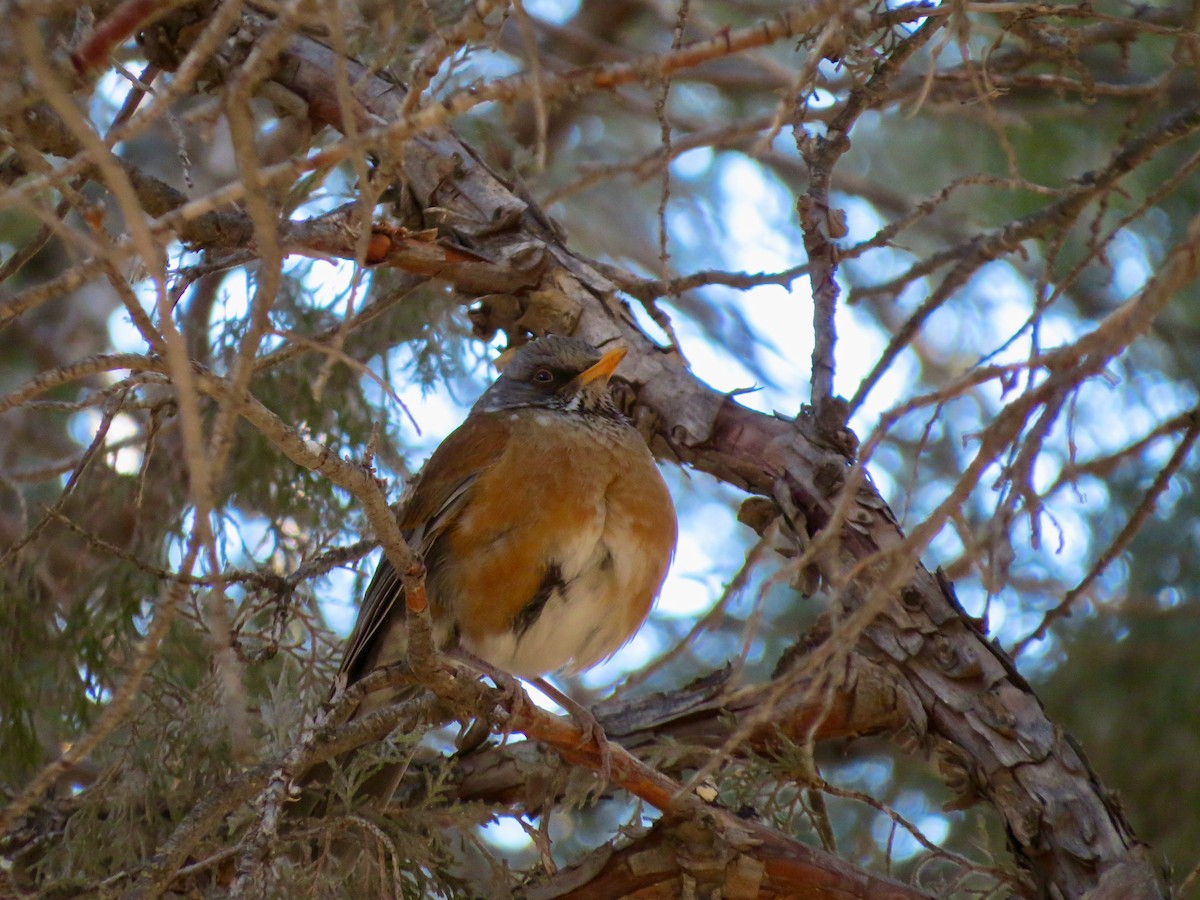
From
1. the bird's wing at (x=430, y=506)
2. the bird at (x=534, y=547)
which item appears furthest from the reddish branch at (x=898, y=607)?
the bird's wing at (x=430, y=506)

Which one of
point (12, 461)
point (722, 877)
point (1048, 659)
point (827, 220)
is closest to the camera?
point (722, 877)

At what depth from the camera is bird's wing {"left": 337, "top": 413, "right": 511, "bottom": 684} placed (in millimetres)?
4359

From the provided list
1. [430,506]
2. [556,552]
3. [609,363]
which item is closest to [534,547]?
[556,552]

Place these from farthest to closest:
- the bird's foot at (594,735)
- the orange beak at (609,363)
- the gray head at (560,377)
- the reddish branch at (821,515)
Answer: the gray head at (560,377) → the orange beak at (609,363) → the bird's foot at (594,735) → the reddish branch at (821,515)

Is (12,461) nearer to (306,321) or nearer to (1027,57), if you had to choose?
(306,321)

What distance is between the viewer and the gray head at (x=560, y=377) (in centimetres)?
473

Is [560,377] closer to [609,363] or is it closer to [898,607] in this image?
[609,363]

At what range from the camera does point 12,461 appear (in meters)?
6.76

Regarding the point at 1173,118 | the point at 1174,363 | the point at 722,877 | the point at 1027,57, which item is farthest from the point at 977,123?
the point at 722,877

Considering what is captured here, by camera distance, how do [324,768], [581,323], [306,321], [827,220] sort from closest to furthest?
1. [827,220]
2. [324,768]
3. [581,323]
4. [306,321]

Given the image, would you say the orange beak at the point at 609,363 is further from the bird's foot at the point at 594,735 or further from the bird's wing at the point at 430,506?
the bird's foot at the point at 594,735

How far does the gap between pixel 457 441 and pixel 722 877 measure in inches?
77.0

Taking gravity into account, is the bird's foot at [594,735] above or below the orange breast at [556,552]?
below

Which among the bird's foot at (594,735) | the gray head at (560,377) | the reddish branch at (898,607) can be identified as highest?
the gray head at (560,377)
